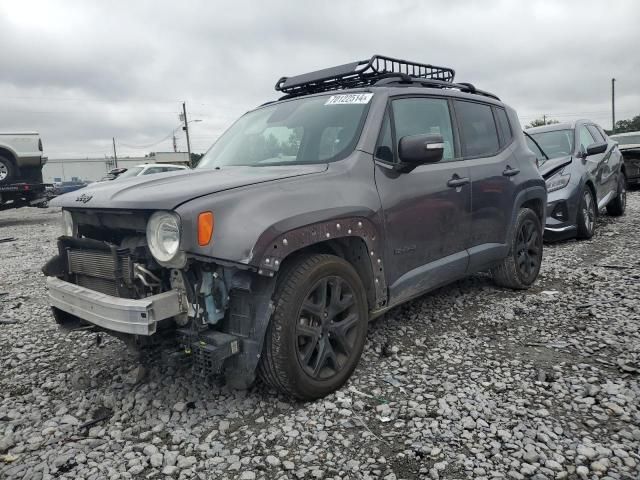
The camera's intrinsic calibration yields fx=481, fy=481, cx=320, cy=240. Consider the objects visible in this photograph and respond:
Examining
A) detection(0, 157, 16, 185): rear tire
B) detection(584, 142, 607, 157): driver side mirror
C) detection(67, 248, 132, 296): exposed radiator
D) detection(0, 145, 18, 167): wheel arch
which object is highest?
detection(0, 145, 18, 167): wheel arch

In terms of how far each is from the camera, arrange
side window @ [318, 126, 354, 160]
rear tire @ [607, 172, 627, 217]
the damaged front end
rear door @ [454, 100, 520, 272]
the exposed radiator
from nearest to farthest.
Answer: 1. the damaged front end
2. the exposed radiator
3. side window @ [318, 126, 354, 160]
4. rear door @ [454, 100, 520, 272]
5. rear tire @ [607, 172, 627, 217]

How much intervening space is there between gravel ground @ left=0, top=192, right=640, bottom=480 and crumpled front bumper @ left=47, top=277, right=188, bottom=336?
504 millimetres

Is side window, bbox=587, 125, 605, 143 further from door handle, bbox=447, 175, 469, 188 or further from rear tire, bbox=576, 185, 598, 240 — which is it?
door handle, bbox=447, 175, 469, 188

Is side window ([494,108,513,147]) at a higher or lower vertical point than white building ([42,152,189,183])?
lower

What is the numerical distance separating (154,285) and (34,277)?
509 cm

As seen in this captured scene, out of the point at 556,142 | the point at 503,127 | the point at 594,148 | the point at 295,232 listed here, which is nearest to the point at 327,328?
the point at 295,232

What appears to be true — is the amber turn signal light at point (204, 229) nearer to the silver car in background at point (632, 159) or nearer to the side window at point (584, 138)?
the side window at point (584, 138)

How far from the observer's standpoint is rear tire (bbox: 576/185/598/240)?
7059 millimetres

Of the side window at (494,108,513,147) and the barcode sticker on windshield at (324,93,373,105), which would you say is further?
the side window at (494,108,513,147)

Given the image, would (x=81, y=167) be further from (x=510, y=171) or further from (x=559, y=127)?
(x=510, y=171)

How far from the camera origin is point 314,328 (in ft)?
8.93

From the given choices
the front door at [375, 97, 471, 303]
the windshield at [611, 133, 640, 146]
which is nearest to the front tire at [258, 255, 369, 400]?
the front door at [375, 97, 471, 303]

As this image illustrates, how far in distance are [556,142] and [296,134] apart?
5957 mm

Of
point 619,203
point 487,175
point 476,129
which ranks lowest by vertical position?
point 619,203
